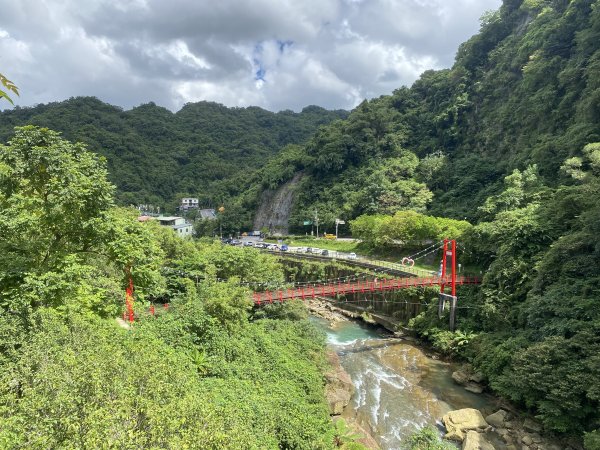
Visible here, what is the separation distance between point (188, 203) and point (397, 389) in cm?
7585

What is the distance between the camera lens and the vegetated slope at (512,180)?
1600 cm

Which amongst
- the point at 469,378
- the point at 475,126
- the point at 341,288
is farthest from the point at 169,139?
the point at 469,378

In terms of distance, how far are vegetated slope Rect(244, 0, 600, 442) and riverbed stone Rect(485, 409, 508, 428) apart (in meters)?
0.93

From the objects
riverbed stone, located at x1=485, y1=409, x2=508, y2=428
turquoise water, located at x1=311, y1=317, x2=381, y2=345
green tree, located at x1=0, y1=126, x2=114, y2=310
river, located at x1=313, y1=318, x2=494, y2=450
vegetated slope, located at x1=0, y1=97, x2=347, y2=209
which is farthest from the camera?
vegetated slope, located at x1=0, y1=97, x2=347, y2=209

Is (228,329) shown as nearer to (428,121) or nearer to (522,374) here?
(522,374)

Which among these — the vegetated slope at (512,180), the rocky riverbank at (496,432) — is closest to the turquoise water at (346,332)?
the vegetated slope at (512,180)

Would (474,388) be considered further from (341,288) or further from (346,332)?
(346,332)

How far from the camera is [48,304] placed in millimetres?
9578

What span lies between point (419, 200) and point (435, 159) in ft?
29.1

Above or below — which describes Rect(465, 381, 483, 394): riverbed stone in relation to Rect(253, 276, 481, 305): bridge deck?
below

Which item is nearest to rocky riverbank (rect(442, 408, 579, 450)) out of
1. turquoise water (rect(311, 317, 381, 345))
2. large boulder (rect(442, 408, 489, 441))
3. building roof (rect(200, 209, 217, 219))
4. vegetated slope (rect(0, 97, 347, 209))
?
large boulder (rect(442, 408, 489, 441))

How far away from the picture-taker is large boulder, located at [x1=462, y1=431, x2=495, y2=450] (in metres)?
14.3

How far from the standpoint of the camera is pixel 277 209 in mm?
65438

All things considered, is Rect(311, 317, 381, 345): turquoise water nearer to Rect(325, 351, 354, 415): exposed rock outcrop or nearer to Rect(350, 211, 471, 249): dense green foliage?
Rect(325, 351, 354, 415): exposed rock outcrop
